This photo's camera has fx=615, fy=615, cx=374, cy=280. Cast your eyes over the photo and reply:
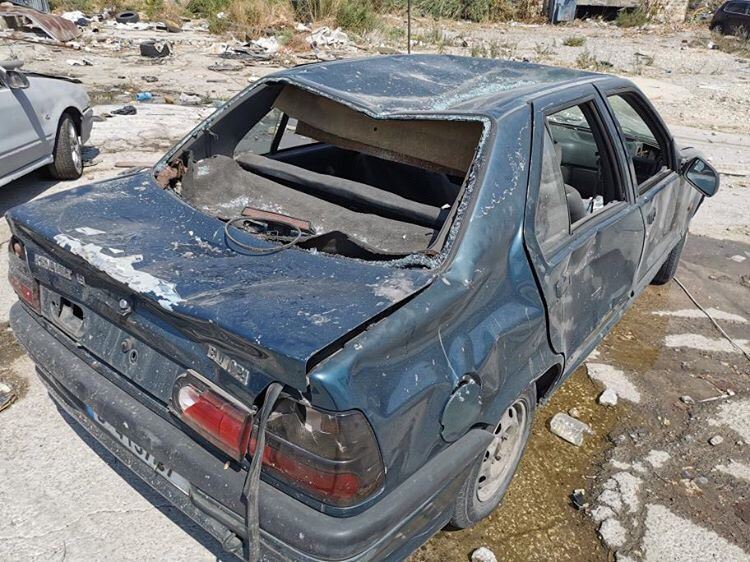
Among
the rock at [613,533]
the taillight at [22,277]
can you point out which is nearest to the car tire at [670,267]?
the rock at [613,533]

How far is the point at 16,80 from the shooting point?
213 inches

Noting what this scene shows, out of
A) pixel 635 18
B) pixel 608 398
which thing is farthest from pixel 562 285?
pixel 635 18

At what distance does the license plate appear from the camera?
1.95 m

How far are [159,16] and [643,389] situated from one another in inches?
830

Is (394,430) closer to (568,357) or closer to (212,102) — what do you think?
(568,357)

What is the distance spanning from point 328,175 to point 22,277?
4.62 ft

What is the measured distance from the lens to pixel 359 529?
1659 millimetres

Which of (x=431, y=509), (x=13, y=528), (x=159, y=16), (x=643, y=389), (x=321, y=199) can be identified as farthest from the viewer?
(x=159, y=16)

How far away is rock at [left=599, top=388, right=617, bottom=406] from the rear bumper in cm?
158

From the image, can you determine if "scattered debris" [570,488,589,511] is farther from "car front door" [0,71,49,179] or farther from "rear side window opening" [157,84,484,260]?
"car front door" [0,71,49,179]

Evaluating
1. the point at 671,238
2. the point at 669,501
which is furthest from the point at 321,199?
the point at 671,238

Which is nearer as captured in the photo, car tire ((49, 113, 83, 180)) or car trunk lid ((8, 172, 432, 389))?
car trunk lid ((8, 172, 432, 389))

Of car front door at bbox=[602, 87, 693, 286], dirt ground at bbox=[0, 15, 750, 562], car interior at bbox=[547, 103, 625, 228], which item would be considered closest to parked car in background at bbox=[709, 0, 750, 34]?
dirt ground at bbox=[0, 15, 750, 562]

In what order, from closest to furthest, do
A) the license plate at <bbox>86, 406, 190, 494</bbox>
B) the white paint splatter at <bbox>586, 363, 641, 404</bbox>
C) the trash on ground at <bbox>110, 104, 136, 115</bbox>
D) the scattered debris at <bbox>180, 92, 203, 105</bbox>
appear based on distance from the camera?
the license plate at <bbox>86, 406, 190, 494</bbox>, the white paint splatter at <bbox>586, 363, 641, 404</bbox>, the trash on ground at <bbox>110, 104, 136, 115</bbox>, the scattered debris at <bbox>180, 92, 203, 105</bbox>
